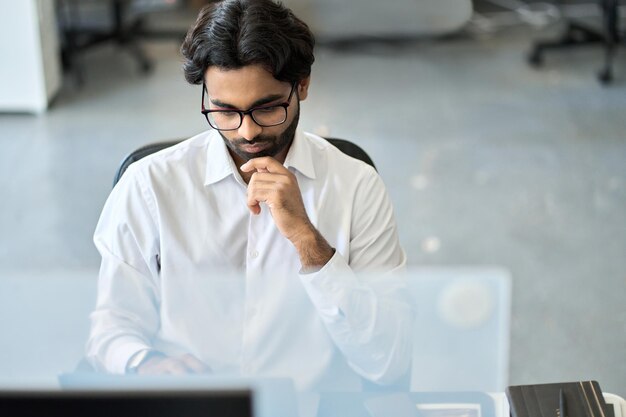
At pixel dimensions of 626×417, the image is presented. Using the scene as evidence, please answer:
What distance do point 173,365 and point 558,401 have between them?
1.63 ft

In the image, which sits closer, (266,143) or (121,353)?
A: (121,353)

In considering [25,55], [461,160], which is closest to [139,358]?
[461,160]

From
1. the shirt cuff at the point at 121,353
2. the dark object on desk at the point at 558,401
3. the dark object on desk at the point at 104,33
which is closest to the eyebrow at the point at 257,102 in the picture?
the shirt cuff at the point at 121,353

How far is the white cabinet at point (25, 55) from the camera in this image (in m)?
4.12

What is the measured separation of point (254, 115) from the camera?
150 centimetres

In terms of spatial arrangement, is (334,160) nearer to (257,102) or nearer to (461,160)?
(257,102)

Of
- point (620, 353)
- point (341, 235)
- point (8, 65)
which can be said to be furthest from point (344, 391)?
point (8, 65)

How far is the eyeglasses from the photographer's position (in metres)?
1.49

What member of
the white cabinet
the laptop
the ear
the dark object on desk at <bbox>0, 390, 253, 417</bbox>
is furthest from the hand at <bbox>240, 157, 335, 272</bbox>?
the white cabinet

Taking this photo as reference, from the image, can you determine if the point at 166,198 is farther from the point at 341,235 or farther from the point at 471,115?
the point at 471,115

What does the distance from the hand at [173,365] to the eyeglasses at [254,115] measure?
402mm

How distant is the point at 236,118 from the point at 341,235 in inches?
11.0

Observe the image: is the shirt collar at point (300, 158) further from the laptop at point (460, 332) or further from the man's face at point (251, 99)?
the laptop at point (460, 332)

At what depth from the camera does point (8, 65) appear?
13.8ft
